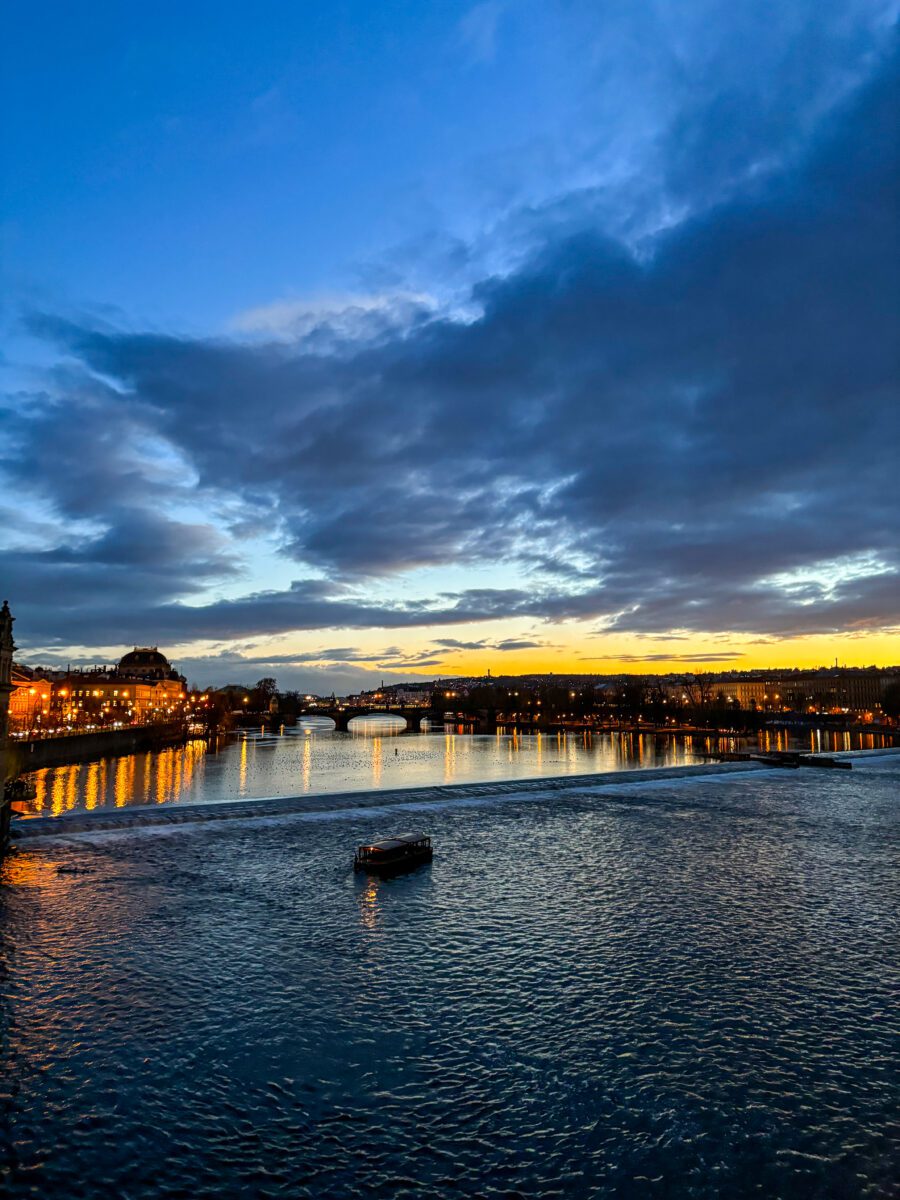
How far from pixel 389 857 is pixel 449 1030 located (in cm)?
2079

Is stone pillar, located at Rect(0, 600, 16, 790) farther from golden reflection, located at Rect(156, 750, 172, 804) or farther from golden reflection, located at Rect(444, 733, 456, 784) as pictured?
golden reflection, located at Rect(444, 733, 456, 784)

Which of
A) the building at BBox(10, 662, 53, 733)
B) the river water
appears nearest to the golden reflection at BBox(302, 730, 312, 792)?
the river water

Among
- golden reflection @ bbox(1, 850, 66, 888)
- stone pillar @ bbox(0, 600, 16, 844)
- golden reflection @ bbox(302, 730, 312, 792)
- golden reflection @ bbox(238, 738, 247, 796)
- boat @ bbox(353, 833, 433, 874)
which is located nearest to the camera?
golden reflection @ bbox(1, 850, 66, 888)

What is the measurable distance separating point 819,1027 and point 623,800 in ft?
167

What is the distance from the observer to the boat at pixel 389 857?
137 feet

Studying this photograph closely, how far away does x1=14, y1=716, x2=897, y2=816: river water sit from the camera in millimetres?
79500

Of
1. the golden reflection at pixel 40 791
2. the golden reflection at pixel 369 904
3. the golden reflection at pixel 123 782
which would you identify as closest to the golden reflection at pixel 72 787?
the golden reflection at pixel 40 791

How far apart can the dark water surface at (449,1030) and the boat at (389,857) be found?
1188 millimetres

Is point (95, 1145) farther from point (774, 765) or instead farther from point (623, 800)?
point (774, 765)

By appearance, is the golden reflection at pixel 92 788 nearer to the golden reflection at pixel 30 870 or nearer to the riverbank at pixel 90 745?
the riverbank at pixel 90 745

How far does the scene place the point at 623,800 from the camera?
239 ft

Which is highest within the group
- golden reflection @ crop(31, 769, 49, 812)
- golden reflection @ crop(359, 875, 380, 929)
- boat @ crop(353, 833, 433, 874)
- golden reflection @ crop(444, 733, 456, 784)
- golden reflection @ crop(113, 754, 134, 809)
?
boat @ crop(353, 833, 433, 874)

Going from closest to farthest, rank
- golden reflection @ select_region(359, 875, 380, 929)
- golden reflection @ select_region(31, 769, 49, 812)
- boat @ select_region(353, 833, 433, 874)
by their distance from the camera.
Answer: golden reflection @ select_region(359, 875, 380, 929), boat @ select_region(353, 833, 433, 874), golden reflection @ select_region(31, 769, 49, 812)

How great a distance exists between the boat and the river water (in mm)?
31412
